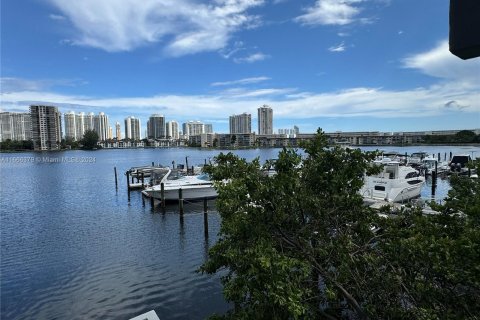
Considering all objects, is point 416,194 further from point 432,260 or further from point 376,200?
point 432,260

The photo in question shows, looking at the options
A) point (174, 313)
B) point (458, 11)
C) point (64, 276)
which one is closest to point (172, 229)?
point (64, 276)

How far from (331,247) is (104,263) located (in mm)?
14544

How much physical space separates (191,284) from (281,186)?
10269 millimetres

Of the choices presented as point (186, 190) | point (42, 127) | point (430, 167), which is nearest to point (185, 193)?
point (186, 190)

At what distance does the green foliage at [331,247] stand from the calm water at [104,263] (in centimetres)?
746

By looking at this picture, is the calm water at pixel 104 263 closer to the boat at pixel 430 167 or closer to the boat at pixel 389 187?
the boat at pixel 389 187

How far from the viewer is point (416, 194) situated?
97.7 feet

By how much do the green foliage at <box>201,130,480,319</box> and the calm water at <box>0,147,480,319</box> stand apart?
7.46 metres

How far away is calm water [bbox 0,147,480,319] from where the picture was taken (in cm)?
1256

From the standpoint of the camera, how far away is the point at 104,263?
1689 centimetres

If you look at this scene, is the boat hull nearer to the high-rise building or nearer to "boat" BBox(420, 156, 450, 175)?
"boat" BBox(420, 156, 450, 175)

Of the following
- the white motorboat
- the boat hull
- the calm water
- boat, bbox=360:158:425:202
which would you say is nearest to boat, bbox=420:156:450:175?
boat, bbox=360:158:425:202

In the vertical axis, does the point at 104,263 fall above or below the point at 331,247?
below

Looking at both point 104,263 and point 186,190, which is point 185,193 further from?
point 104,263
